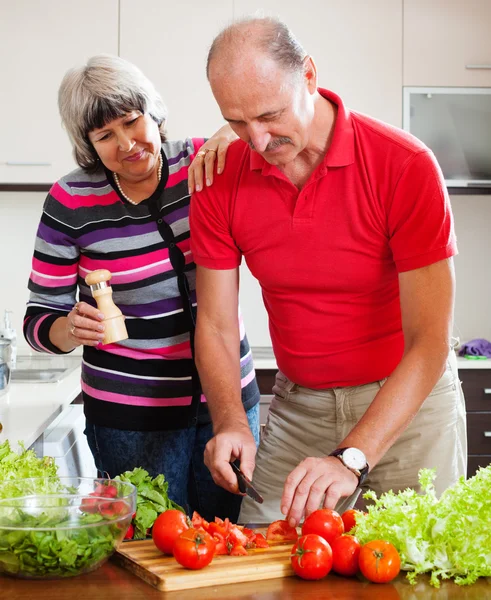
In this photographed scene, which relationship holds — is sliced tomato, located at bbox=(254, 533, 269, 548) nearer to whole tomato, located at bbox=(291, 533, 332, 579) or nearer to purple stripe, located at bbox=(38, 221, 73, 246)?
whole tomato, located at bbox=(291, 533, 332, 579)

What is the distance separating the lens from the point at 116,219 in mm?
1957

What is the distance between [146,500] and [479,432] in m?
2.52

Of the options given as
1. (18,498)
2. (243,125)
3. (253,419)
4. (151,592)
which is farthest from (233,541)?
(253,419)

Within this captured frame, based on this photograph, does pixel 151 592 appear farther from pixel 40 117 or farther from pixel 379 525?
pixel 40 117

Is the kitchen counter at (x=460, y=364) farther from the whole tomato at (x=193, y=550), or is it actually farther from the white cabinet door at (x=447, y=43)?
the whole tomato at (x=193, y=550)

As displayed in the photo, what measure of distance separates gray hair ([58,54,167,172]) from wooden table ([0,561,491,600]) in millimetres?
1045

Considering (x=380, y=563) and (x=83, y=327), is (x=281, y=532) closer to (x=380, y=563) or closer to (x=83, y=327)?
(x=380, y=563)

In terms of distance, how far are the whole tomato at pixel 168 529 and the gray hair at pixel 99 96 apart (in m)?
0.95

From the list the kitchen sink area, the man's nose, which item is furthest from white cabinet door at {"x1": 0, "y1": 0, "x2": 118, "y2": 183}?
the man's nose

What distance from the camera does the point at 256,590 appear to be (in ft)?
3.77

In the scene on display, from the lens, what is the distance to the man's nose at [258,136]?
1.47m

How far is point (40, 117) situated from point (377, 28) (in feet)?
5.16

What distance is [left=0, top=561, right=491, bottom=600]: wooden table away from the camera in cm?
112

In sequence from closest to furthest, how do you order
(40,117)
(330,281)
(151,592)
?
1. (151,592)
2. (330,281)
3. (40,117)
